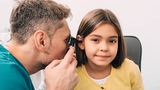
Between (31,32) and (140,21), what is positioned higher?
(31,32)

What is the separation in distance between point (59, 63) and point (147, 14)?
1.11 m

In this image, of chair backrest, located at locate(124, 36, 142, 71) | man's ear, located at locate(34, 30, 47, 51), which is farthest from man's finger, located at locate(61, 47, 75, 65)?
chair backrest, located at locate(124, 36, 142, 71)

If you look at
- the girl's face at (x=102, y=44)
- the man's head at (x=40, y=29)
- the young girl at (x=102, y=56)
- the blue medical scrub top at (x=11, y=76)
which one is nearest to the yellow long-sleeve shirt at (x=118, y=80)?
the young girl at (x=102, y=56)

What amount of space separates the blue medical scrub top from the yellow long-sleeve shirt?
1.05 feet

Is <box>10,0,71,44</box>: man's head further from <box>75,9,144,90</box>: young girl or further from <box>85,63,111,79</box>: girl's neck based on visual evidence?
<box>85,63,111,79</box>: girl's neck

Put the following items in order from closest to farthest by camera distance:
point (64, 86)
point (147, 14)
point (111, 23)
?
point (64, 86) < point (111, 23) < point (147, 14)

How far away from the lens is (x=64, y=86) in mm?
808

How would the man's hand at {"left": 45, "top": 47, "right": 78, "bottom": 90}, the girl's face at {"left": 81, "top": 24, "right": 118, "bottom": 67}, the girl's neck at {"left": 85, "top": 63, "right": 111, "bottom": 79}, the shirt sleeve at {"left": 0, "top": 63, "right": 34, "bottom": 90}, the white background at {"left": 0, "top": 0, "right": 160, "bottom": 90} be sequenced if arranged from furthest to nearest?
the white background at {"left": 0, "top": 0, "right": 160, "bottom": 90} < the girl's neck at {"left": 85, "top": 63, "right": 111, "bottom": 79} < the girl's face at {"left": 81, "top": 24, "right": 118, "bottom": 67} < the man's hand at {"left": 45, "top": 47, "right": 78, "bottom": 90} < the shirt sleeve at {"left": 0, "top": 63, "right": 34, "bottom": 90}

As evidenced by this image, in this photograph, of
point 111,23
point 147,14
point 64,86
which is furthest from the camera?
point 147,14

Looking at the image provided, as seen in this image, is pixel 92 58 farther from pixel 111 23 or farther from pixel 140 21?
pixel 140 21

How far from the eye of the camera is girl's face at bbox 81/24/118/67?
91cm

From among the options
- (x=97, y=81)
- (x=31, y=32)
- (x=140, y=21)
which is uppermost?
(x=31, y=32)

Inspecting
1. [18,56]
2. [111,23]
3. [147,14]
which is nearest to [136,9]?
[147,14]

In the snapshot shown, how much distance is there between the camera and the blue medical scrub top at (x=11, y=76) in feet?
A: 2.08
